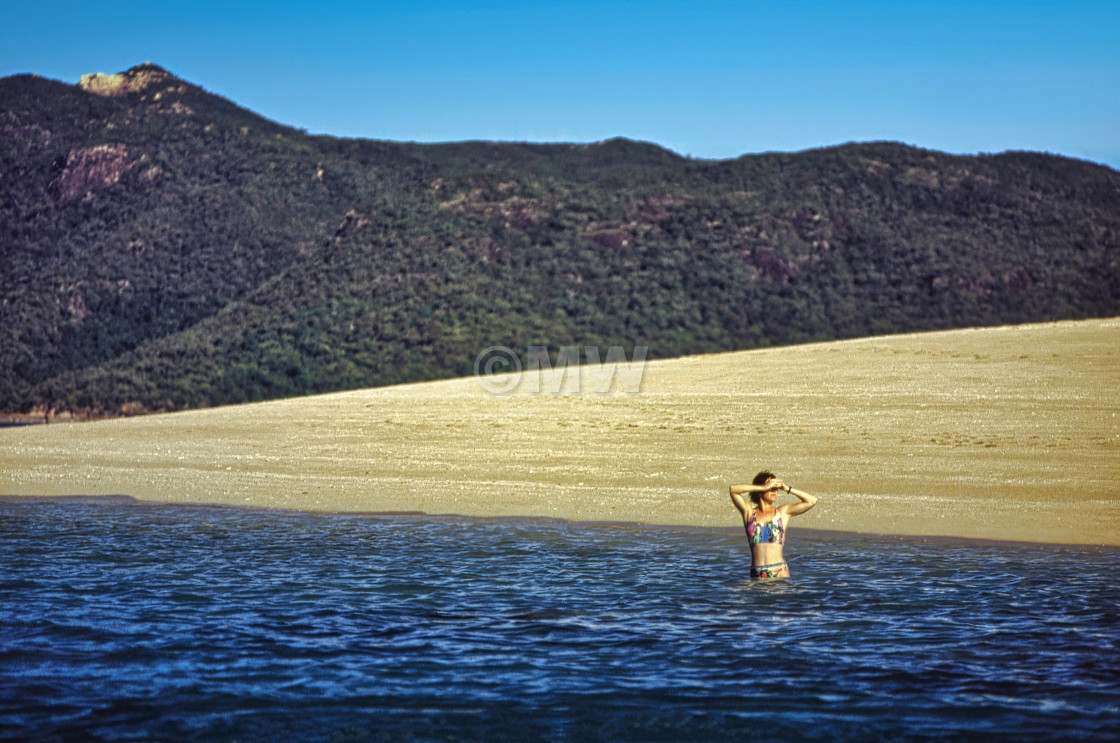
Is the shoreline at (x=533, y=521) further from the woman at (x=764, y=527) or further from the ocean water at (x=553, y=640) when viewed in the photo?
the woman at (x=764, y=527)

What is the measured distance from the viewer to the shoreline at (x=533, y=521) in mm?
12080

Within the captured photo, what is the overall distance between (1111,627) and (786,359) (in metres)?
18.5

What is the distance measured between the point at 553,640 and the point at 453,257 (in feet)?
160

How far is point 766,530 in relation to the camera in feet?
33.9

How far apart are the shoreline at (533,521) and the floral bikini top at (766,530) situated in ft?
8.06

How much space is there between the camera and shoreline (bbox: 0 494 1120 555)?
12.1m

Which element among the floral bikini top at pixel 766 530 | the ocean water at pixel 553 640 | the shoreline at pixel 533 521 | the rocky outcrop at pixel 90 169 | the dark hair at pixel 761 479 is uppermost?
the rocky outcrop at pixel 90 169

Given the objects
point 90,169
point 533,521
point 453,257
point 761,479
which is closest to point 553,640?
point 761,479

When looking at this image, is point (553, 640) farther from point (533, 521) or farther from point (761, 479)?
point (533, 521)

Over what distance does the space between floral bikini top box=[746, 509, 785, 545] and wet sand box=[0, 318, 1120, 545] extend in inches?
117

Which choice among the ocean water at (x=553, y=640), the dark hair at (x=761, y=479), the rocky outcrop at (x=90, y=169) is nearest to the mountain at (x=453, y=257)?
the rocky outcrop at (x=90, y=169)

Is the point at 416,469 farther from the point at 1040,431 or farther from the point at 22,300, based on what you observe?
the point at 22,300

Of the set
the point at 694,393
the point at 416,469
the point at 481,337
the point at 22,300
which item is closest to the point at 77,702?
the point at 416,469

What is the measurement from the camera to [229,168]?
79312mm
